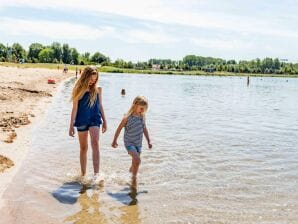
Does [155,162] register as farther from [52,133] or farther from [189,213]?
[52,133]

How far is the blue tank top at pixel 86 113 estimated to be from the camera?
840cm

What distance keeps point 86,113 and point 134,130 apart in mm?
1006

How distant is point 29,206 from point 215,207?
3.13m

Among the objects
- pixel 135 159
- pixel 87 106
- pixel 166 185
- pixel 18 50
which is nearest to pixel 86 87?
pixel 87 106

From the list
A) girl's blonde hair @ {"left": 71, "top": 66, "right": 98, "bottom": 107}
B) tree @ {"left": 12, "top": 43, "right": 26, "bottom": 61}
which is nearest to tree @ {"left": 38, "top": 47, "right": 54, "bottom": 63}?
tree @ {"left": 12, "top": 43, "right": 26, "bottom": 61}

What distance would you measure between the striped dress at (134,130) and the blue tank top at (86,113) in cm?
63

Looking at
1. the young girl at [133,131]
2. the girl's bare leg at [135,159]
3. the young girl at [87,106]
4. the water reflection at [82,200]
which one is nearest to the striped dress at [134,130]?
the young girl at [133,131]

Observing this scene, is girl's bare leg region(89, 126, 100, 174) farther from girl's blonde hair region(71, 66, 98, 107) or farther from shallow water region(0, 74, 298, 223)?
girl's blonde hair region(71, 66, 98, 107)

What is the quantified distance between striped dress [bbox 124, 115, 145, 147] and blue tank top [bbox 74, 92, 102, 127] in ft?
2.08

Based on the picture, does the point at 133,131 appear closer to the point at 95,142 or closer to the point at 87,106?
the point at 95,142

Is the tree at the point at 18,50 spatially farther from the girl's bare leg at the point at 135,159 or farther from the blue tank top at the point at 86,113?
the girl's bare leg at the point at 135,159

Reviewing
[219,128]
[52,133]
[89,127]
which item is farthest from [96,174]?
[219,128]

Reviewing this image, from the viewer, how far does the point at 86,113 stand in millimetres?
8414

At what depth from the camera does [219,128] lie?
1859cm
